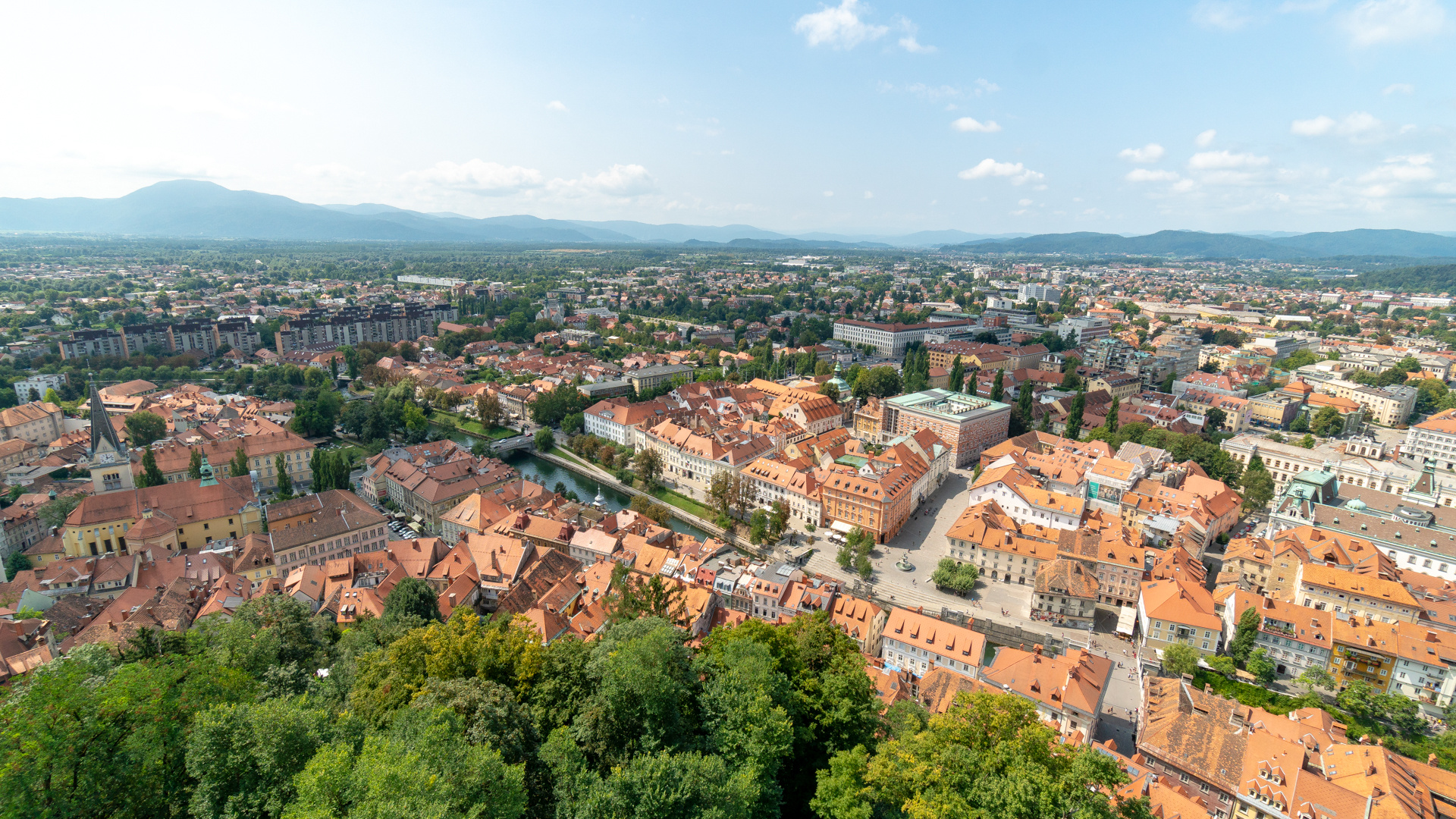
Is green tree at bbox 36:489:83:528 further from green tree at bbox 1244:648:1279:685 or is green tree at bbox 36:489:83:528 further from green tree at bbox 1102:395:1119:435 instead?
green tree at bbox 1102:395:1119:435

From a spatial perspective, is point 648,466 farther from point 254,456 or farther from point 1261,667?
point 1261,667

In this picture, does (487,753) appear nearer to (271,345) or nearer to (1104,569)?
(1104,569)

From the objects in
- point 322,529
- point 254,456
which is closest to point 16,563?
point 254,456

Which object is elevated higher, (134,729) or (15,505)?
(134,729)

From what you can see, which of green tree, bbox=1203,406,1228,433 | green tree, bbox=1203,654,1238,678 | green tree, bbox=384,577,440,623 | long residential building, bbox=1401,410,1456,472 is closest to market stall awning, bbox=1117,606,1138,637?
green tree, bbox=1203,654,1238,678

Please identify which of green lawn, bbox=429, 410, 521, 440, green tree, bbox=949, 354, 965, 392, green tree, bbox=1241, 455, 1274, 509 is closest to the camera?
green tree, bbox=1241, 455, 1274, 509

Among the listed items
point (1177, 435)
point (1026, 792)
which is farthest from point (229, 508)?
point (1177, 435)
